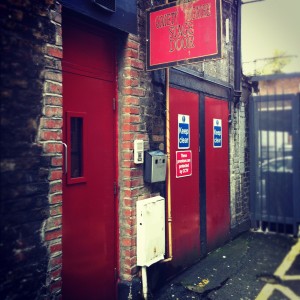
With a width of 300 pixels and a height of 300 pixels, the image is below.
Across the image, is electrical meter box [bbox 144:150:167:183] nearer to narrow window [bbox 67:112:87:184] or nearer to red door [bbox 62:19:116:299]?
red door [bbox 62:19:116:299]

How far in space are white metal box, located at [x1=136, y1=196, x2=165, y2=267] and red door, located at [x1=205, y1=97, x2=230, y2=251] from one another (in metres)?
2.05

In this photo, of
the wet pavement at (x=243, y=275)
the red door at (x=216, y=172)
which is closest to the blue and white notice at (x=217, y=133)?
the red door at (x=216, y=172)

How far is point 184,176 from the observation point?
17.1 feet

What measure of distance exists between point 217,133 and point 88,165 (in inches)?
137

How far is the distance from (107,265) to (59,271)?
3.03ft

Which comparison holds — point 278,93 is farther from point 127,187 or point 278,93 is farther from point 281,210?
point 127,187

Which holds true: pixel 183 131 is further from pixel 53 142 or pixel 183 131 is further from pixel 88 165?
pixel 53 142

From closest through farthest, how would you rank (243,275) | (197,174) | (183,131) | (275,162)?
(275,162) < (243,275) < (183,131) < (197,174)

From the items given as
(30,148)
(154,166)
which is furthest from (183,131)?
(30,148)

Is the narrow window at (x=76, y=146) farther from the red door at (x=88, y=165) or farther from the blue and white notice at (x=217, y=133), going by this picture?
the blue and white notice at (x=217, y=133)

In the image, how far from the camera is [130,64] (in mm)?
3885

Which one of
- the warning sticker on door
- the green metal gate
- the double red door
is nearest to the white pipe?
the double red door

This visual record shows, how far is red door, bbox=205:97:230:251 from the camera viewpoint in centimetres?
605

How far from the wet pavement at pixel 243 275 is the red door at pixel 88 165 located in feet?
3.07
